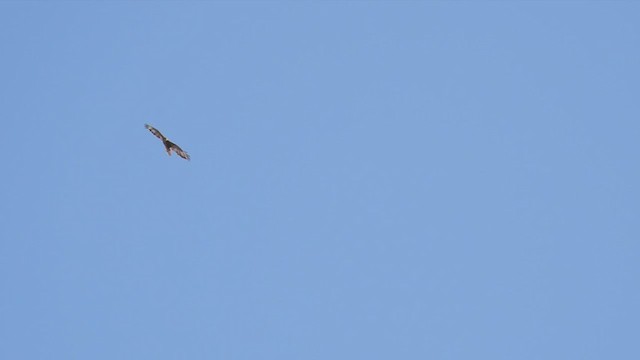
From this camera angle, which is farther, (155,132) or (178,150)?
(178,150)

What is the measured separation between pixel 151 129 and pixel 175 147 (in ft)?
10.1

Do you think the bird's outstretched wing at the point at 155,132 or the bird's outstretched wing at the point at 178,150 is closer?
the bird's outstretched wing at the point at 155,132

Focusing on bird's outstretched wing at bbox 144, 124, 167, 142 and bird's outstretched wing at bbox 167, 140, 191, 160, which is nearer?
bird's outstretched wing at bbox 144, 124, 167, 142

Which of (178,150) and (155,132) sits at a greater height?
(178,150)

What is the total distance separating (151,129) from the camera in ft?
200

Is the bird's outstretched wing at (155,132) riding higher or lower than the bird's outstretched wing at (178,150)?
lower

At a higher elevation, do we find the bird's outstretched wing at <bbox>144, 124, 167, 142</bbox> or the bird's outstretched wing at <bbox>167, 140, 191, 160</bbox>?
the bird's outstretched wing at <bbox>167, 140, 191, 160</bbox>

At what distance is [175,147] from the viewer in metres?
63.9
